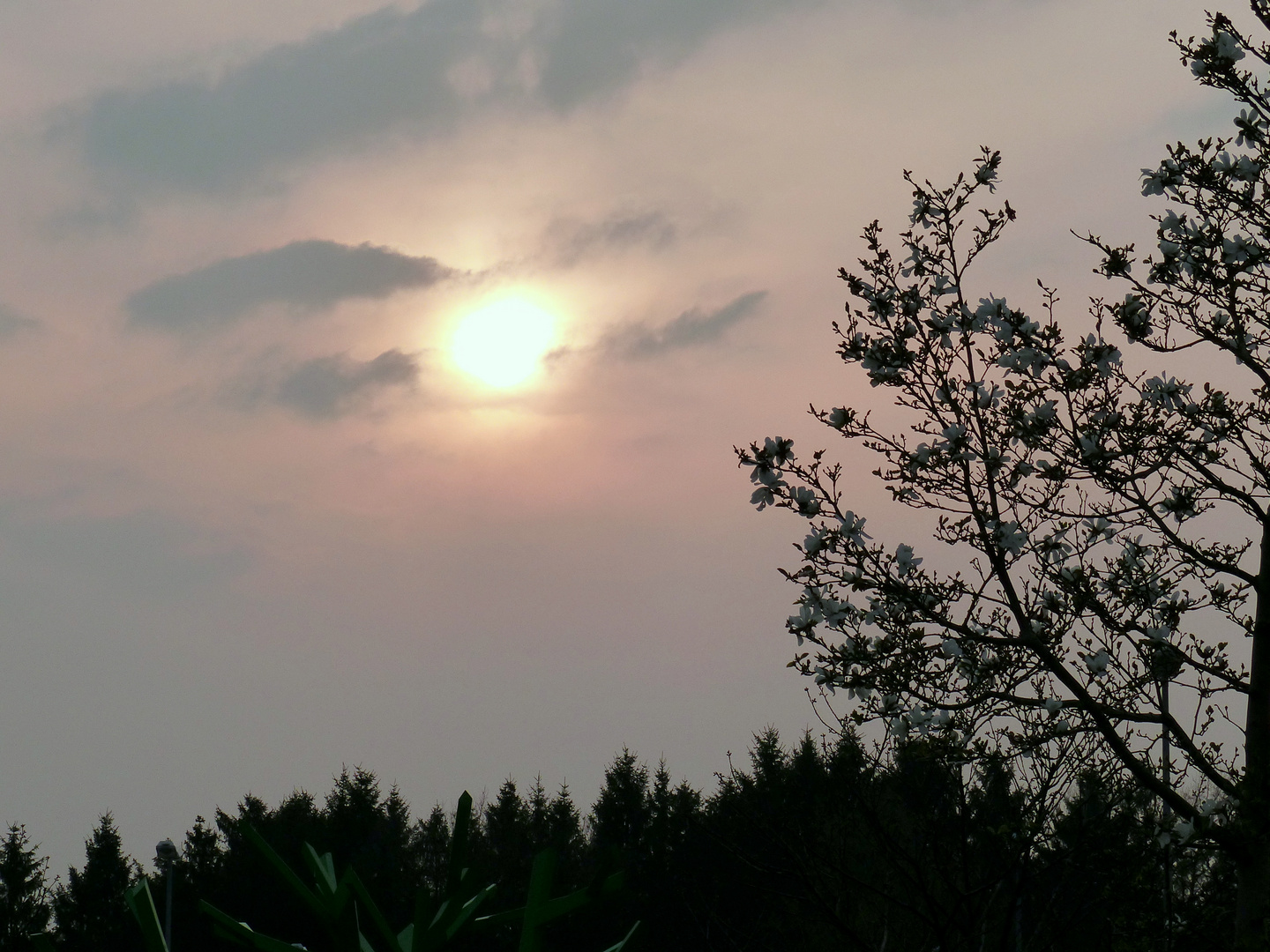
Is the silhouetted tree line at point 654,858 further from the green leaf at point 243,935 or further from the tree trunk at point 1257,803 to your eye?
the green leaf at point 243,935

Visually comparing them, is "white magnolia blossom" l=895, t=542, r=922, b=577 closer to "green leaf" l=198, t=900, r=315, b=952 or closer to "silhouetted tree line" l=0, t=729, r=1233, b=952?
"silhouetted tree line" l=0, t=729, r=1233, b=952

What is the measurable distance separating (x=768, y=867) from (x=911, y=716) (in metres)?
2.39

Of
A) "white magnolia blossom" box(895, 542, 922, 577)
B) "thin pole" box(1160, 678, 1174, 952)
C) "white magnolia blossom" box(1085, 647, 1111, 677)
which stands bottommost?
"thin pole" box(1160, 678, 1174, 952)

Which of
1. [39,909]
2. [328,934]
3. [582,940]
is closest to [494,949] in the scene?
[582,940]

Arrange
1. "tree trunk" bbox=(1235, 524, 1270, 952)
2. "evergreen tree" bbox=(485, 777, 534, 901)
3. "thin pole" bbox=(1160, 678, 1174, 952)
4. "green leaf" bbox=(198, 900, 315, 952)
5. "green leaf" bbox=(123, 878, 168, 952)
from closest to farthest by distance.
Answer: "green leaf" bbox=(123, 878, 168, 952) → "green leaf" bbox=(198, 900, 315, 952) → "tree trunk" bbox=(1235, 524, 1270, 952) → "thin pole" bbox=(1160, 678, 1174, 952) → "evergreen tree" bbox=(485, 777, 534, 901)

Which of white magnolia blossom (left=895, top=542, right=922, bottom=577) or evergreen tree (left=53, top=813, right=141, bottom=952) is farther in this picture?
evergreen tree (left=53, top=813, right=141, bottom=952)

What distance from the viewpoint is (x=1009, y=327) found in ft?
30.8

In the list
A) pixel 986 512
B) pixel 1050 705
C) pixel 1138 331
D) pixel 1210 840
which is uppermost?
pixel 1138 331

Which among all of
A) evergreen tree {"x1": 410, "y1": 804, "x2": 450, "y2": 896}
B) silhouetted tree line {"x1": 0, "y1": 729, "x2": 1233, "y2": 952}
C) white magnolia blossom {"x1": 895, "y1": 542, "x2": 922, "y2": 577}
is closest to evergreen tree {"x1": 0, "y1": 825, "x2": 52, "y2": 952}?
silhouetted tree line {"x1": 0, "y1": 729, "x2": 1233, "y2": 952}

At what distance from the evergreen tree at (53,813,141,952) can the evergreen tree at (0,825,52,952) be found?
3.29 feet

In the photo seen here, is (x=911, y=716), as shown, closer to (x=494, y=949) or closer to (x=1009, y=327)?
(x=1009, y=327)

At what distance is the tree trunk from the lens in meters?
7.99

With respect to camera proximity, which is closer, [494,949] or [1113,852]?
[1113,852]

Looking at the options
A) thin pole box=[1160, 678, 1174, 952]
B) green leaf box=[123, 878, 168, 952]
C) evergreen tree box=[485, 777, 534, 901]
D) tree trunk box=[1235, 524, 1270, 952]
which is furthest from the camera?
evergreen tree box=[485, 777, 534, 901]
